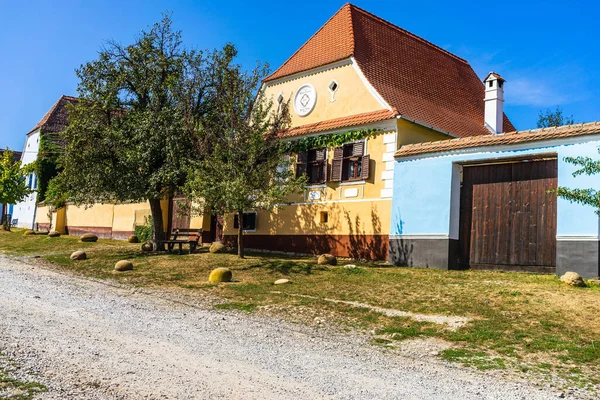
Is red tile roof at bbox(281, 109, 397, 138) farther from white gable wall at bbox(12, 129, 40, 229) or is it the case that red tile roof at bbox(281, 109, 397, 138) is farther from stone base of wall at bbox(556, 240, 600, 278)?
white gable wall at bbox(12, 129, 40, 229)

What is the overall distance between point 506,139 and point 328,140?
6.62 m

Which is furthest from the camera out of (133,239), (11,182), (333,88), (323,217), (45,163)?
(45,163)

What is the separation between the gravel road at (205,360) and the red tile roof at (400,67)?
1148cm

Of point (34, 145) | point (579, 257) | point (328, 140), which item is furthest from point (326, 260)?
point (34, 145)

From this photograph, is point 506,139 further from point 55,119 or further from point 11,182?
point 55,119

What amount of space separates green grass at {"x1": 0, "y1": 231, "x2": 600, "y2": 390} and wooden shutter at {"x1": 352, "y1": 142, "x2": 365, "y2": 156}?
3752mm

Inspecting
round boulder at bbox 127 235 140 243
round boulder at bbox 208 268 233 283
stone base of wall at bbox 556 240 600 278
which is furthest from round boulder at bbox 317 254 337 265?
round boulder at bbox 127 235 140 243

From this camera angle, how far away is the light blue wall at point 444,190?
12.9 metres

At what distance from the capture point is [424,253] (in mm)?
15820

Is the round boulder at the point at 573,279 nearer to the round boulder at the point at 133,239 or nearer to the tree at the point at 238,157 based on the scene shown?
the tree at the point at 238,157

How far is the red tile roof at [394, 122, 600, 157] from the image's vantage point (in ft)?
42.9

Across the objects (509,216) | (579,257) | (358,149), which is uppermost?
(358,149)

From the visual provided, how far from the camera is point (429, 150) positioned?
52.6 ft

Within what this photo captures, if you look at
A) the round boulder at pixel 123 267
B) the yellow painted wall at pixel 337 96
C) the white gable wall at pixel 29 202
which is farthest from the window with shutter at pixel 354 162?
the white gable wall at pixel 29 202
